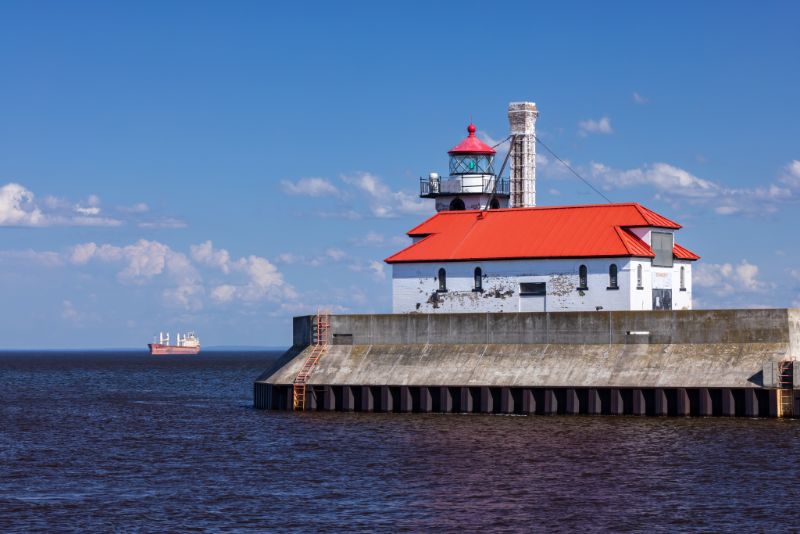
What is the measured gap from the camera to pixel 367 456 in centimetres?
4494

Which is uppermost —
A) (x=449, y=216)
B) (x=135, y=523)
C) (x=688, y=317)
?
(x=449, y=216)

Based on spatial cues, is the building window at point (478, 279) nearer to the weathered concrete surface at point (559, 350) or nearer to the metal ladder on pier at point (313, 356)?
the weathered concrete surface at point (559, 350)

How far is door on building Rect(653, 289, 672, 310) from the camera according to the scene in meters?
62.5

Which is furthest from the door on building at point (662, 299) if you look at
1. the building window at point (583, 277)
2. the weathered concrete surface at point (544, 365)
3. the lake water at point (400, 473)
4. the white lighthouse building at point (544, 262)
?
the lake water at point (400, 473)

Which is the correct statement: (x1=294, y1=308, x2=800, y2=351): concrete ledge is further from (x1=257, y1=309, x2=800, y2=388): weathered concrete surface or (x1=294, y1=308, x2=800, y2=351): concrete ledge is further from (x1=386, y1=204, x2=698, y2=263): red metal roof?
(x1=386, y1=204, x2=698, y2=263): red metal roof

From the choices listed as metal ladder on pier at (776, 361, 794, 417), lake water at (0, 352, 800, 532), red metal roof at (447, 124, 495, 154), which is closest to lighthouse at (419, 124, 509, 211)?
red metal roof at (447, 124, 495, 154)

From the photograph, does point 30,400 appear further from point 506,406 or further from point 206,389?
point 506,406

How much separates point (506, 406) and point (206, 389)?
149ft

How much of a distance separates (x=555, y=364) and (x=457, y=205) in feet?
65.7

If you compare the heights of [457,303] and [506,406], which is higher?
[457,303]

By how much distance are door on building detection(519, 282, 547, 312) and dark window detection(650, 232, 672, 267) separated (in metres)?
5.49

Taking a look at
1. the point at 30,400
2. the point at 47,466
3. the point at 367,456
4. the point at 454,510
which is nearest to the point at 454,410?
the point at 367,456

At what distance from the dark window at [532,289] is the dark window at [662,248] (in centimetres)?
541

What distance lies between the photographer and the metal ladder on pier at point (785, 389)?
5162 centimetres
